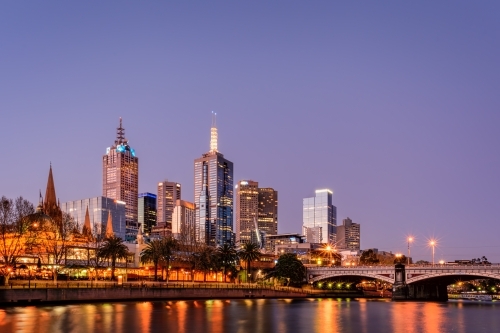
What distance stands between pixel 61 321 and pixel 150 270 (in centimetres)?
10157

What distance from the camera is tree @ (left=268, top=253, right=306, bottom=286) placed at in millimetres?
177125

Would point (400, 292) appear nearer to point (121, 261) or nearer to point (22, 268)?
point (121, 261)

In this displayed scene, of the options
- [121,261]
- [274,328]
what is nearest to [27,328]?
[274,328]

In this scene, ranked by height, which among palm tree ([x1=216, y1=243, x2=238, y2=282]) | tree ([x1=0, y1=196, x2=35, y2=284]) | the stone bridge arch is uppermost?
tree ([x1=0, y1=196, x2=35, y2=284])

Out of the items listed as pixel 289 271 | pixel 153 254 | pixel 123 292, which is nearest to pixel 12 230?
pixel 123 292

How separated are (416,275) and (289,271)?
1437 inches

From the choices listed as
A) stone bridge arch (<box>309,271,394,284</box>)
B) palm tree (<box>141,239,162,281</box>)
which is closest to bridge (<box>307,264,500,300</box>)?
stone bridge arch (<box>309,271,394,284</box>)

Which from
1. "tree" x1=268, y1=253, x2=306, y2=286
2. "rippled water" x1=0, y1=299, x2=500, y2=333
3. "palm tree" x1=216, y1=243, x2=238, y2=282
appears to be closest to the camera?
"rippled water" x1=0, y1=299, x2=500, y2=333

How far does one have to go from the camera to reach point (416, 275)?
16100 cm

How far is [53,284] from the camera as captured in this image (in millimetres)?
109375

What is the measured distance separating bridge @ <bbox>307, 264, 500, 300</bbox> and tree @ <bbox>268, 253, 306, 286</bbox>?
9.25m

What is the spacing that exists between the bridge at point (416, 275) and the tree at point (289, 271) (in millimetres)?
9252

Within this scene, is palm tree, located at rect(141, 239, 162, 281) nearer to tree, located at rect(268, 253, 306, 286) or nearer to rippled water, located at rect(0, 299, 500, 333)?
tree, located at rect(268, 253, 306, 286)

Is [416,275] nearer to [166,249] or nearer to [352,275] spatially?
[352,275]
